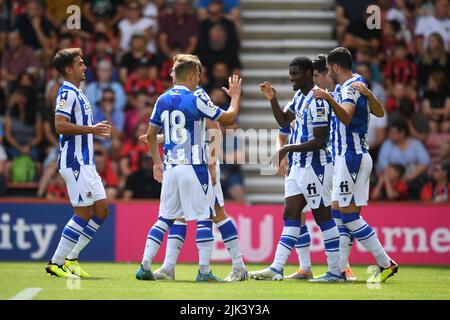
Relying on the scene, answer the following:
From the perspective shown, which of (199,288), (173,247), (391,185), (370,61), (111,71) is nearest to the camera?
(199,288)

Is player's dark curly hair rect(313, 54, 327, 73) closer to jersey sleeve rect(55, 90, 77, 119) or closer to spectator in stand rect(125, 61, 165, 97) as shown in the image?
jersey sleeve rect(55, 90, 77, 119)

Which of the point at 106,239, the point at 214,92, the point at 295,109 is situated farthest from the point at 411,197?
the point at 295,109

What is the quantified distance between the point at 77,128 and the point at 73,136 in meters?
0.24

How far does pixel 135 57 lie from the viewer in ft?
58.4

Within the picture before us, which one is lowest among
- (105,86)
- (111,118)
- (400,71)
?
(111,118)

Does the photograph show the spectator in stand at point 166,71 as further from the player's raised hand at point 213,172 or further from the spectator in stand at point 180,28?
the player's raised hand at point 213,172

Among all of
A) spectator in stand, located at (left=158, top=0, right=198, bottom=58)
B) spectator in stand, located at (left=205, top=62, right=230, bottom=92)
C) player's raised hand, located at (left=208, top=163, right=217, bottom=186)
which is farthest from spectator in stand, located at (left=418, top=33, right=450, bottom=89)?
player's raised hand, located at (left=208, top=163, right=217, bottom=186)

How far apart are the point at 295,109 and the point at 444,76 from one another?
7231mm

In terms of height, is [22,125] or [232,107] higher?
[232,107]

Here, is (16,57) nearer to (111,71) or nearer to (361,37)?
(111,71)

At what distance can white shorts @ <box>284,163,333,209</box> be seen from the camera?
35.9 ft

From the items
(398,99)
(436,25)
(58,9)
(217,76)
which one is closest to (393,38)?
(436,25)

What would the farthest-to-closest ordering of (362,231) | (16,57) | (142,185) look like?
(16,57)
(142,185)
(362,231)

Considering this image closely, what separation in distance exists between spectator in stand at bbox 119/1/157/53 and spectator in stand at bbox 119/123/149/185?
1.73 meters
